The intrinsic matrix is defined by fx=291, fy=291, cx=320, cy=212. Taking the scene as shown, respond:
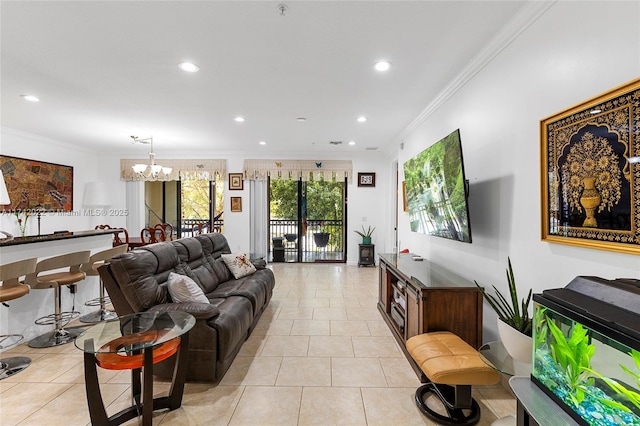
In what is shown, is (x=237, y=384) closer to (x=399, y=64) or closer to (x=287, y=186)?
(x=399, y=64)

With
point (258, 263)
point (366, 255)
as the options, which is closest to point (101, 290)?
point (258, 263)

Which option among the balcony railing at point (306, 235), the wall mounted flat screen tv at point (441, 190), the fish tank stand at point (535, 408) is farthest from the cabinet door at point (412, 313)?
the balcony railing at point (306, 235)

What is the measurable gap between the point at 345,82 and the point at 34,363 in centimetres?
397

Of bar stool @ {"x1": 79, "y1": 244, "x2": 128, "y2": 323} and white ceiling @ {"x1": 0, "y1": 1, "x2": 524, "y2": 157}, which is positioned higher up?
white ceiling @ {"x1": 0, "y1": 1, "x2": 524, "y2": 157}

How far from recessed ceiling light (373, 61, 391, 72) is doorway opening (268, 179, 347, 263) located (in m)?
4.35

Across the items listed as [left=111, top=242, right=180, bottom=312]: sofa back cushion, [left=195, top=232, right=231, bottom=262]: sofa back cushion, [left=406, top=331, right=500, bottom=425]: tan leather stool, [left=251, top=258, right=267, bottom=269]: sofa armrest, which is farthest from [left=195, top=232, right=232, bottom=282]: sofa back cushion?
[left=406, top=331, right=500, bottom=425]: tan leather stool

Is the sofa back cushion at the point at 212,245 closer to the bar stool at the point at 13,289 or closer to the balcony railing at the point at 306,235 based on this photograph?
the bar stool at the point at 13,289

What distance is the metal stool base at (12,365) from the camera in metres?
2.42

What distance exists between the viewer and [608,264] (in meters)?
1.47

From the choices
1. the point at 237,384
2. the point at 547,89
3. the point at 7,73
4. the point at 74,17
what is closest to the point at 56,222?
the point at 7,73

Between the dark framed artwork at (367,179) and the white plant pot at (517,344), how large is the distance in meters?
5.51

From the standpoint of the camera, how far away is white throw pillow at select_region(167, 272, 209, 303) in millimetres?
2500

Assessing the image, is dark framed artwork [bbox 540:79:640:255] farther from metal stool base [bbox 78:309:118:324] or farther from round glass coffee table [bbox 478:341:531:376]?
metal stool base [bbox 78:309:118:324]

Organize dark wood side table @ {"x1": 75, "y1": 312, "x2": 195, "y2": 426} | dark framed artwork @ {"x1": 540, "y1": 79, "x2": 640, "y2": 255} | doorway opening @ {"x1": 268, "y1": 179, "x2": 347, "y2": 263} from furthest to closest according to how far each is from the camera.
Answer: doorway opening @ {"x1": 268, "y1": 179, "x2": 347, "y2": 263} → dark wood side table @ {"x1": 75, "y1": 312, "x2": 195, "y2": 426} → dark framed artwork @ {"x1": 540, "y1": 79, "x2": 640, "y2": 255}
